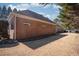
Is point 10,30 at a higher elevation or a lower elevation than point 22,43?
higher

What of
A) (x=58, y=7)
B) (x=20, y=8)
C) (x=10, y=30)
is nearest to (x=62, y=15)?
(x=58, y=7)

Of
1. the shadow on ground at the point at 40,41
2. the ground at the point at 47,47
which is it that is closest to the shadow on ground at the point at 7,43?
the ground at the point at 47,47

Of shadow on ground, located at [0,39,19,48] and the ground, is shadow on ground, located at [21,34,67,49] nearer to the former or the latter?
the ground

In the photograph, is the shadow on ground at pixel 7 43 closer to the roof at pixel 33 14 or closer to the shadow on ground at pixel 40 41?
the shadow on ground at pixel 40 41

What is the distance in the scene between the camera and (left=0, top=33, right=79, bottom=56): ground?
249 cm

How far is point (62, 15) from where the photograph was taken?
8.27 feet

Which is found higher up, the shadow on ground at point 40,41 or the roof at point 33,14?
the roof at point 33,14

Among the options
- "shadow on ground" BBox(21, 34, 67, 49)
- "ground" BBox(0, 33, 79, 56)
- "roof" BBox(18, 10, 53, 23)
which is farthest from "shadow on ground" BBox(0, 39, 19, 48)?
"roof" BBox(18, 10, 53, 23)

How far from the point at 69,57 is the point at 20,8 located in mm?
929

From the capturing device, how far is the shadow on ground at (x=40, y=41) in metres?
2.51

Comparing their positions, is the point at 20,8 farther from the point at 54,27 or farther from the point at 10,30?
the point at 54,27

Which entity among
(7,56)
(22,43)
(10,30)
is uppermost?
(10,30)

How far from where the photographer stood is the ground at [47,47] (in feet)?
8.16

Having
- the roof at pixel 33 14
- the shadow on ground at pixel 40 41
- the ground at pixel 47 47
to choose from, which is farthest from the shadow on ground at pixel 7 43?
the roof at pixel 33 14
